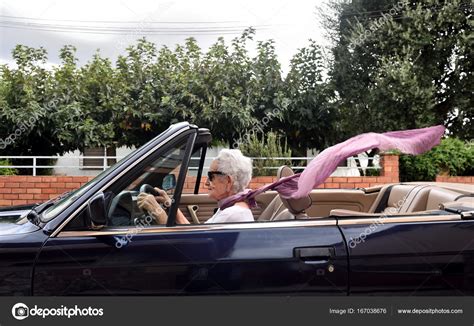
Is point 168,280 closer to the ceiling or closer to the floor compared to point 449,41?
closer to the floor

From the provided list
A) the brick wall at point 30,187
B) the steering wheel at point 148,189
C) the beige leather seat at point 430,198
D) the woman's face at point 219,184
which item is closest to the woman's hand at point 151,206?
the steering wheel at point 148,189

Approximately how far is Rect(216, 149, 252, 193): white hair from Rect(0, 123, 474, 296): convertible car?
1.64 feet

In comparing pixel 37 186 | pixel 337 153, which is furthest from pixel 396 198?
pixel 37 186

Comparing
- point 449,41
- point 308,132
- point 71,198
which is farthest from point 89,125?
point 71,198

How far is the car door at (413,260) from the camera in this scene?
2213mm

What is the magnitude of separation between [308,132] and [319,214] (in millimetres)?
9962

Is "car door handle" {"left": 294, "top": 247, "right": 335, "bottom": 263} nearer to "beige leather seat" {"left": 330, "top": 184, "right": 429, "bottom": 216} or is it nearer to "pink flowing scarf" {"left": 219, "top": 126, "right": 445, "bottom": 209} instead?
"pink flowing scarf" {"left": 219, "top": 126, "right": 445, "bottom": 209}

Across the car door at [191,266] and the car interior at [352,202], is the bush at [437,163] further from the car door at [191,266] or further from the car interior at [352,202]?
the car door at [191,266]

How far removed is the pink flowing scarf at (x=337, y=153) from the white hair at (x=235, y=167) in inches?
2.3

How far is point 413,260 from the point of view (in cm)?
223

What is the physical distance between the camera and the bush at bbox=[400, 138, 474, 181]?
11016 millimetres
